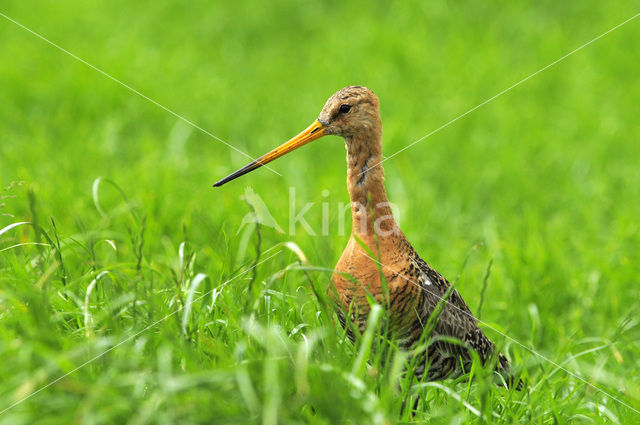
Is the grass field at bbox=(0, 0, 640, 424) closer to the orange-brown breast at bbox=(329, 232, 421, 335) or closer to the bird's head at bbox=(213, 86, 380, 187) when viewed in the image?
the orange-brown breast at bbox=(329, 232, 421, 335)

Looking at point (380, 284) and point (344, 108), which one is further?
point (344, 108)

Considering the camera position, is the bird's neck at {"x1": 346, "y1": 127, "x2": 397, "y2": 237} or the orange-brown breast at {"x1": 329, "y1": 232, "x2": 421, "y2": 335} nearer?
the orange-brown breast at {"x1": 329, "y1": 232, "x2": 421, "y2": 335}

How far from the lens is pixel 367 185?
12.0ft

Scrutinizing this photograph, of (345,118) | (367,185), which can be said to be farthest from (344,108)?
(367,185)

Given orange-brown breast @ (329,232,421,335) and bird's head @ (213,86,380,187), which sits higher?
bird's head @ (213,86,380,187)

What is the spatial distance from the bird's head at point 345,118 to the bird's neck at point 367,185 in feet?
0.16

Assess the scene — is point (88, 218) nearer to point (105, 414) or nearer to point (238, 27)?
point (105, 414)

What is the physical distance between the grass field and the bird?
0.61 feet

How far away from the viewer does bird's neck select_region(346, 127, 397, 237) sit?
3635mm

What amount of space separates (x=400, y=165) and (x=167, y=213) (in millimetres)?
3032

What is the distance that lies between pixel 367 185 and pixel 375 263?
0.41 meters

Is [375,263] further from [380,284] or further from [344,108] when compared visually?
[344,108]

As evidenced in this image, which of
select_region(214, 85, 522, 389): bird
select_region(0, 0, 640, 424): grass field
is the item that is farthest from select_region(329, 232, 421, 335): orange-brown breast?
select_region(0, 0, 640, 424): grass field

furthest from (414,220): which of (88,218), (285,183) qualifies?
(88,218)
